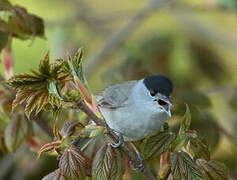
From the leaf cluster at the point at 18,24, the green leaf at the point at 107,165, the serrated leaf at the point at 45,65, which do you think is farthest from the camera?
the leaf cluster at the point at 18,24

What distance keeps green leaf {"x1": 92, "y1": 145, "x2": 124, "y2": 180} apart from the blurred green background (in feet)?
1.94

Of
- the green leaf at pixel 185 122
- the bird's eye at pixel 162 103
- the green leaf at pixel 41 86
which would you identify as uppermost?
the green leaf at pixel 41 86

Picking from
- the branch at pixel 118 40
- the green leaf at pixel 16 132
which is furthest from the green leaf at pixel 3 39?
the branch at pixel 118 40

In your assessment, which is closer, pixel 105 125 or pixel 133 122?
pixel 105 125

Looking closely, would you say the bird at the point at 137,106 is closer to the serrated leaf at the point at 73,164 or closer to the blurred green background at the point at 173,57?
the blurred green background at the point at 173,57

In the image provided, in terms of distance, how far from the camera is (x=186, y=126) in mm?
1404

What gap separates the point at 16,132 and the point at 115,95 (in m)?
0.40

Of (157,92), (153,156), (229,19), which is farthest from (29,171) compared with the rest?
(229,19)

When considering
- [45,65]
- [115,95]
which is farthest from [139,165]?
[115,95]

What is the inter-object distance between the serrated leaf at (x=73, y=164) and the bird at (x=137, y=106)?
0.32 meters

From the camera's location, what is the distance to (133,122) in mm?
1812

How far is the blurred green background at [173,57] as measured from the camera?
2135mm

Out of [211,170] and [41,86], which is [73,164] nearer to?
[41,86]

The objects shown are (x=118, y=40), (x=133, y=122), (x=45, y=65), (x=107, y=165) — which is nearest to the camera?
(x=45, y=65)
